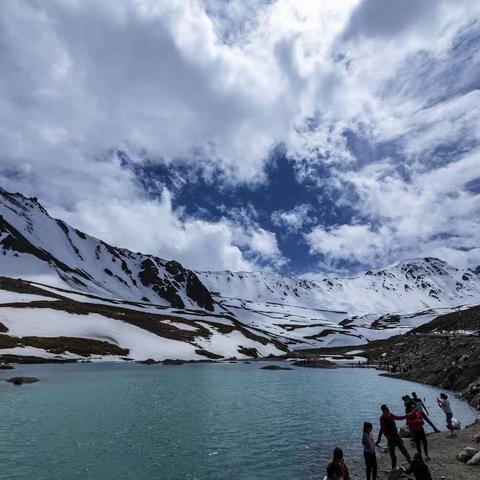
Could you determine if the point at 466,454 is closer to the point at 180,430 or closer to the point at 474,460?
the point at 474,460

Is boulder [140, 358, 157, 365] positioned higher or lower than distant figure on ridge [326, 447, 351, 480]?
higher

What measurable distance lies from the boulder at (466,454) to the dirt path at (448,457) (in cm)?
31

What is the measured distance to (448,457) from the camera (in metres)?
26.4

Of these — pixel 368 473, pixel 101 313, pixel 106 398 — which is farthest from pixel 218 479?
pixel 101 313

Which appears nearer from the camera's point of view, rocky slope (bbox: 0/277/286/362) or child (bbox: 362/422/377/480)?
child (bbox: 362/422/377/480)

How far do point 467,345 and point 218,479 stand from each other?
63.9m

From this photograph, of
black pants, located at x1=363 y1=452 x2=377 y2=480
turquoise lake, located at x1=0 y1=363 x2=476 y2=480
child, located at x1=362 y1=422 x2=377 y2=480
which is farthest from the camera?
turquoise lake, located at x1=0 y1=363 x2=476 y2=480

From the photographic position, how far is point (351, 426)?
39406mm

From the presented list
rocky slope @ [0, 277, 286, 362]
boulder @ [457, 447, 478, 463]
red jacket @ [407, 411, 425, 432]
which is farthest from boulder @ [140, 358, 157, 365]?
boulder @ [457, 447, 478, 463]

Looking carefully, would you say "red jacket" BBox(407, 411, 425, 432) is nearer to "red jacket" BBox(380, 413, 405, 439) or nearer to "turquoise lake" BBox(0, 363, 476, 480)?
"red jacket" BBox(380, 413, 405, 439)

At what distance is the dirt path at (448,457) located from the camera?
2278 centimetres

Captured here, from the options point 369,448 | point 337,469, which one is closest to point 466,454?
point 369,448

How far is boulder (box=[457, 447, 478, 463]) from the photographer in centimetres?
2541

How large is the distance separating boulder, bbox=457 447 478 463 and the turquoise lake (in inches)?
219
